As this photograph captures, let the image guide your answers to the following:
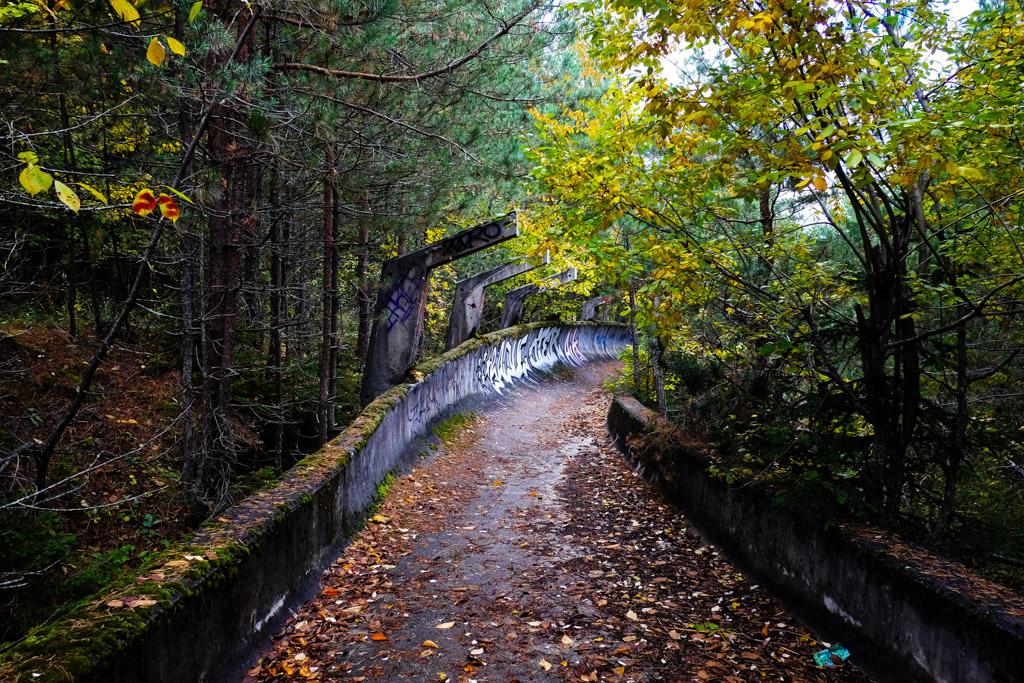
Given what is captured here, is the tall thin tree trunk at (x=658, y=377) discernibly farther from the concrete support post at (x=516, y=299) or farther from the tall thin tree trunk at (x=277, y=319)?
the concrete support post at (x=516, y=299)

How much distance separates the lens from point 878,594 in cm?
395

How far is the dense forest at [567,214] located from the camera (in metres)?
4.07

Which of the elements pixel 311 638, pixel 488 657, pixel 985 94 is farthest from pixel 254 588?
pixel 985 94

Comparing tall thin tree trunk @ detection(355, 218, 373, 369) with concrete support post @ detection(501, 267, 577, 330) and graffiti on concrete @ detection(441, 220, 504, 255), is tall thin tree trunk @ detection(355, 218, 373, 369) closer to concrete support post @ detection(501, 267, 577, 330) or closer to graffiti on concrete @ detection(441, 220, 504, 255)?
graffiti on concrete @ detection(441, 220, 504, 255)

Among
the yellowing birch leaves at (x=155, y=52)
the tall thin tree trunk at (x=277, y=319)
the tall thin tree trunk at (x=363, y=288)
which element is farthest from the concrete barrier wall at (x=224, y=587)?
the tall thin tree trunk at (x=363, y=288)

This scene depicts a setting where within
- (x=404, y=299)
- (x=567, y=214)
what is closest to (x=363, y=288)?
(x=404, y=299)

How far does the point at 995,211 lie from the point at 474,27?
20.8 ft

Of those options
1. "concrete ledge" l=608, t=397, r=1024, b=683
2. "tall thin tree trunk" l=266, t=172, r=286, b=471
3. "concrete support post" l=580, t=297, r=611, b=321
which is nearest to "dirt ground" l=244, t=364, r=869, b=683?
"concrete ledge" l=608, t=397, r=1024, b=683

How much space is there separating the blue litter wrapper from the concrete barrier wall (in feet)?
12.0

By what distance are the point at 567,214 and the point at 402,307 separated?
4.88m

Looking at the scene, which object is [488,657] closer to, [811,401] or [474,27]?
[811,401]

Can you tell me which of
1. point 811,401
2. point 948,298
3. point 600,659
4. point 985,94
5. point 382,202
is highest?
point 382,202

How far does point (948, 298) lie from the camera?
4.56m

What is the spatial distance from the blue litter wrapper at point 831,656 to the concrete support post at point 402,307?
23.6 ft
